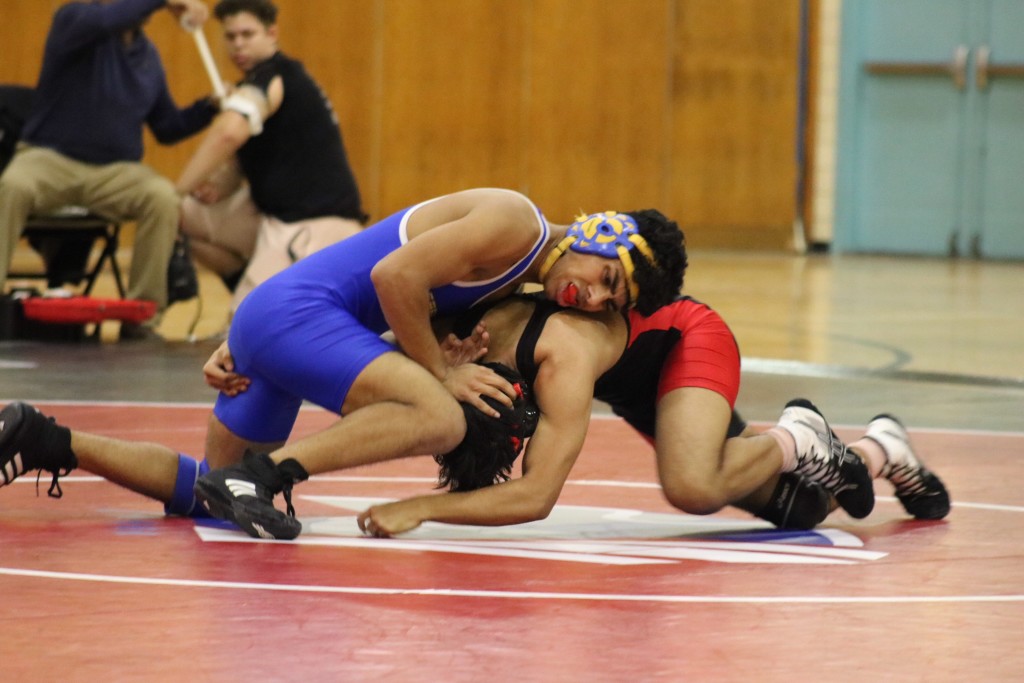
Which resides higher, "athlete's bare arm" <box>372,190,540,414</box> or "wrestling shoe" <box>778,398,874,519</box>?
"athlete's bare arm" <box>372,190,540,414</box>

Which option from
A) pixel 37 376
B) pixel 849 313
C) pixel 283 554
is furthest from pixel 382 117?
pixel 283 554

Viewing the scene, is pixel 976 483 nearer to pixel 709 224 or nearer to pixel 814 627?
pixel 814 627

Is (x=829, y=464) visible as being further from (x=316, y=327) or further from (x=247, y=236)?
Answer: (x=247, y=236)

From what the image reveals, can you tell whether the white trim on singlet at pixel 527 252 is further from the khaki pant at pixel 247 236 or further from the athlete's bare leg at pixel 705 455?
the khaki pant at pixel 247 236

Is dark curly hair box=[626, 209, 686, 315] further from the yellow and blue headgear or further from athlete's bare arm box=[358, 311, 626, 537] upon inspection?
athlete's bare arm box=[358, 311, 626, 537]

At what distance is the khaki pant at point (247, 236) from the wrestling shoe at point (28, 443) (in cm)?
343

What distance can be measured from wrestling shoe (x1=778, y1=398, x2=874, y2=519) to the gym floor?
0.06 m

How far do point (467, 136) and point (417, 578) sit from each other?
9843 mm

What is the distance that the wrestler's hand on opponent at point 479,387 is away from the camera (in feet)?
11.1

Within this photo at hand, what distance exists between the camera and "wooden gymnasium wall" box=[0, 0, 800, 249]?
40.8 ft

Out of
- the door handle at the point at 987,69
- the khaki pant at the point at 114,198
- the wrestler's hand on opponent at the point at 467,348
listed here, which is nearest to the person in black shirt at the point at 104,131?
the khaki pant at the point at 114,198

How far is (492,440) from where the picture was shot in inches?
133

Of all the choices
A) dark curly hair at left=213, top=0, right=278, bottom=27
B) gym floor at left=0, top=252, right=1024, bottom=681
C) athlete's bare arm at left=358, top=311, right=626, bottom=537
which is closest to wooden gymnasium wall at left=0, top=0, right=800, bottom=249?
dark curly hair at left=213, top=0, right=278, bottom=27

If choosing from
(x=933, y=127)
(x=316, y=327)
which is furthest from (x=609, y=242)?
(x=933, y=127)
